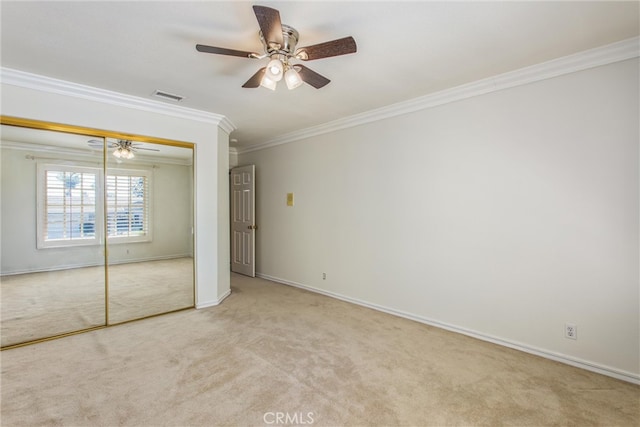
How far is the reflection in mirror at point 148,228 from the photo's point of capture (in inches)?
135

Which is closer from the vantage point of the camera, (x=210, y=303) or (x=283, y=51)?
(x=283, y=51)

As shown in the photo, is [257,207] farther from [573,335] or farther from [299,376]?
[573,335]

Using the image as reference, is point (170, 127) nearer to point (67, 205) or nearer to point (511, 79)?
point (67, 205)

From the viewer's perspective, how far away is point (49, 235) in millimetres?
3182

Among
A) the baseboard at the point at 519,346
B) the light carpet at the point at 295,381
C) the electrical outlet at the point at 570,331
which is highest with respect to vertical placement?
the electrical outlet at the point at 570,331

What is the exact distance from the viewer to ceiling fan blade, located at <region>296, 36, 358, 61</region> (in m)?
1.82

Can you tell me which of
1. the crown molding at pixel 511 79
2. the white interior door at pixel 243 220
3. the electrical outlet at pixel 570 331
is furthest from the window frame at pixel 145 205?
the electrical outlet at pixel 570 331

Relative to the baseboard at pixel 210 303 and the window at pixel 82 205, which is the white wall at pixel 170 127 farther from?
the window at pixel 82 205

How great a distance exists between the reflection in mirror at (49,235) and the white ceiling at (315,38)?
77 cm

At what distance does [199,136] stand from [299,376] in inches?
120

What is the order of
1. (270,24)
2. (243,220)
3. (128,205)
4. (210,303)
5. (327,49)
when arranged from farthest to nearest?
(243,220)
(210,303)
(128,205)
(327,49)
(270,24)

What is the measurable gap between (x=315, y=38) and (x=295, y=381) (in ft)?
8.25

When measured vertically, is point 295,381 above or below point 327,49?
below

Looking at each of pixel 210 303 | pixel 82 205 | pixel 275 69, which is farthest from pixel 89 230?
pixel 275 69
